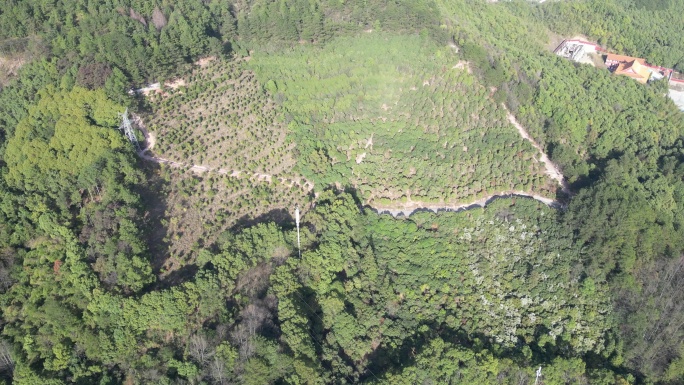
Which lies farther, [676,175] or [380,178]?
[676,175]

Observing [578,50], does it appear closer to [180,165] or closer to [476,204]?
[476,204]

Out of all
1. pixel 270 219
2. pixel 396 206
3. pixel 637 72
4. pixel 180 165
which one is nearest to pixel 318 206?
pixel 270 219

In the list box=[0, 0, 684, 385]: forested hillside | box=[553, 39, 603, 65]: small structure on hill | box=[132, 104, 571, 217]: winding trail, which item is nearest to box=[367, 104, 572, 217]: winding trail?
box=[132, 104, 571, 217]: winding trail

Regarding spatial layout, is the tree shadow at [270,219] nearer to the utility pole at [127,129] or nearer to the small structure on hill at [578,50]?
the utility pole at [127,129]

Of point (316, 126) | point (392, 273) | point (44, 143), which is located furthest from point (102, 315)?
point (316, 126)

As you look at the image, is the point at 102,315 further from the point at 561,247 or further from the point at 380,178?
the point at 561,247

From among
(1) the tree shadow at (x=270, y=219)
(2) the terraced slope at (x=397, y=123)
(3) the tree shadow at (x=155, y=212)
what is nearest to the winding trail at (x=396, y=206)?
(2) the terraced slope at (x=397, y=123)
